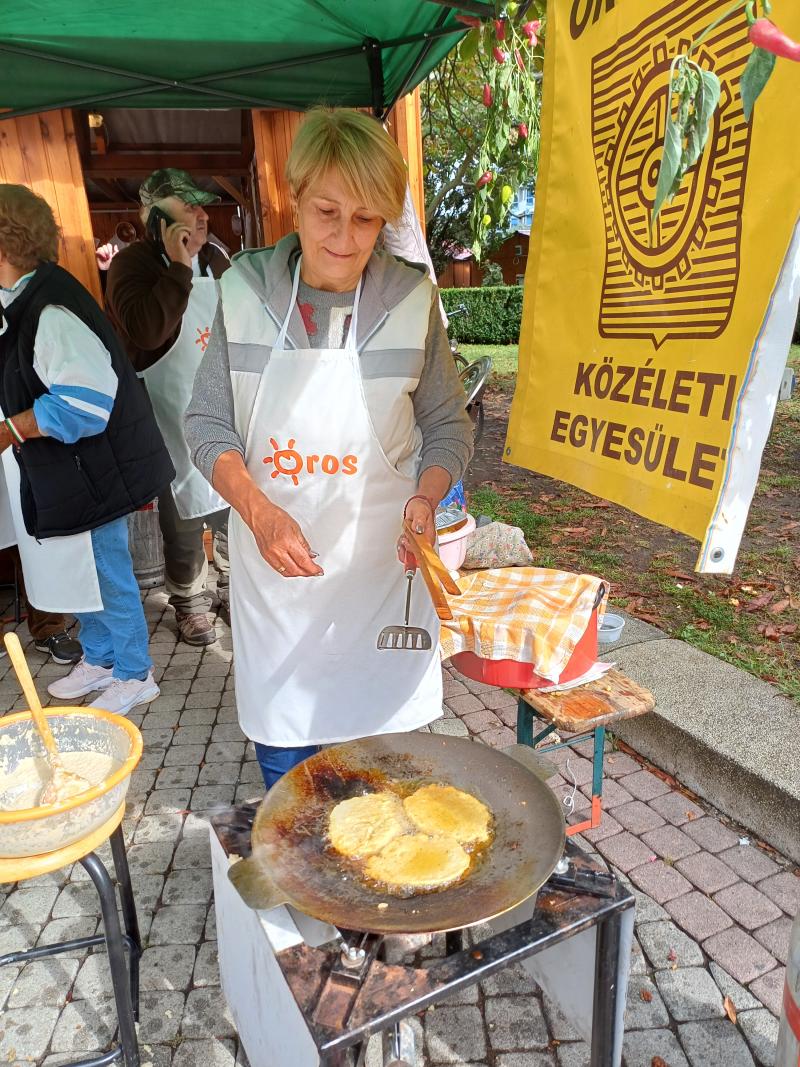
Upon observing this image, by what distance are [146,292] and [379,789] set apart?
302 cm

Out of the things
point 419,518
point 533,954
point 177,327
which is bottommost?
point 533,954

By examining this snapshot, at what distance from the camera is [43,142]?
434 centimetres

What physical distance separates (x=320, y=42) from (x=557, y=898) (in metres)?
3.82

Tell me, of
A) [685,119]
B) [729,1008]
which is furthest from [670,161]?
[729,1008]

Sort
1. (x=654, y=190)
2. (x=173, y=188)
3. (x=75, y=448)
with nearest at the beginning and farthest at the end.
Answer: (x=654, y=190)
(x=75, y=448)
(x=173, y=188)

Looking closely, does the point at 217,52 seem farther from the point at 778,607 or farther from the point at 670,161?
the point at 778,607

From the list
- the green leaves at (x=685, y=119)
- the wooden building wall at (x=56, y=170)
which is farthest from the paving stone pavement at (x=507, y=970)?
the wooden building wall at (x=56, y=170)

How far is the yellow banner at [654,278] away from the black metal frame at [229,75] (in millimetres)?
1776

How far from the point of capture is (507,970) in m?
2.30

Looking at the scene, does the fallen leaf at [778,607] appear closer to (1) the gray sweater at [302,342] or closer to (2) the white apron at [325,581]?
(2) the white apron at [325,581]

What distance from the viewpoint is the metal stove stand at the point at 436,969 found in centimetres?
131

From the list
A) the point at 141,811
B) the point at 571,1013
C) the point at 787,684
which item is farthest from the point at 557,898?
the point at 787,684

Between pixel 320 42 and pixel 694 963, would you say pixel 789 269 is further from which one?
pixel 320 42

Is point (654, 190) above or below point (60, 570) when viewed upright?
above
